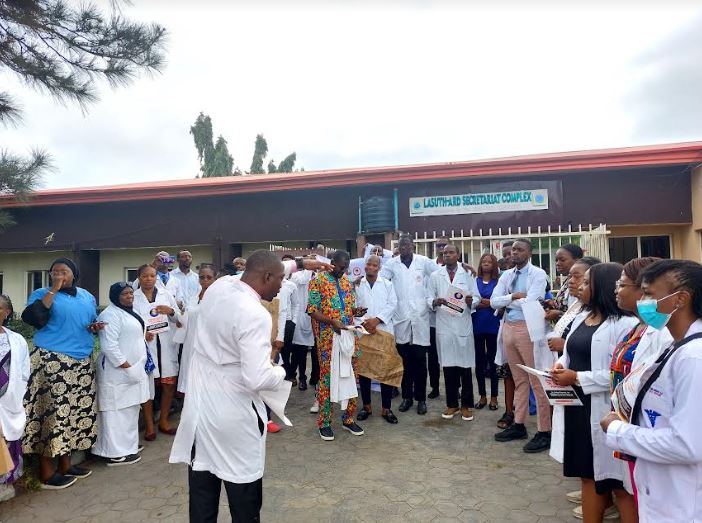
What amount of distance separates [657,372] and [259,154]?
25.4m

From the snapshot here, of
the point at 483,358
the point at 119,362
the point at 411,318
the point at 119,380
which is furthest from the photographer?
the point at 483,358

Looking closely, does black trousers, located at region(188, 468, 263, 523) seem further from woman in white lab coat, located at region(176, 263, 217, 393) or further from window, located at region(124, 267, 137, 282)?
window, located at region(124, 267, 137, 282)

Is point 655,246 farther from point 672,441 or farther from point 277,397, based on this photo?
point 277,397

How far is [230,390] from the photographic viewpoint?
7.73ft

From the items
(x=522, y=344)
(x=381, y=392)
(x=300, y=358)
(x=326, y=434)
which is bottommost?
(x=326, y=434)

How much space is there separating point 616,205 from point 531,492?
6.53 meters

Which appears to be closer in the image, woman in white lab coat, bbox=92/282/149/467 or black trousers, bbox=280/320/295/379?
woman in white lab coat, bbox=92/282/149/467

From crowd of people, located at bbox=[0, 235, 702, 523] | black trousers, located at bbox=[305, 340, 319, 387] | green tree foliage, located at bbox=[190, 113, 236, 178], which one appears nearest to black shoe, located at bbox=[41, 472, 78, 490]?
crowd of people, located at bbox=[0, 235, 702, 523]

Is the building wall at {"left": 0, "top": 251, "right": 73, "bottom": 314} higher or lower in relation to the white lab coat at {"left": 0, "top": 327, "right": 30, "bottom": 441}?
higher

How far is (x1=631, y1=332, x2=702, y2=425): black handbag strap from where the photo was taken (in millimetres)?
1659

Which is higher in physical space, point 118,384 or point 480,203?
point 480,203

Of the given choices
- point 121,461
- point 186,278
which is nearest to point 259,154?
point 186,278

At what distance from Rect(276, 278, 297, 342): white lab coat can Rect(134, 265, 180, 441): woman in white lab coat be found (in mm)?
1193

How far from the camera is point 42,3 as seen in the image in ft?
16.5
